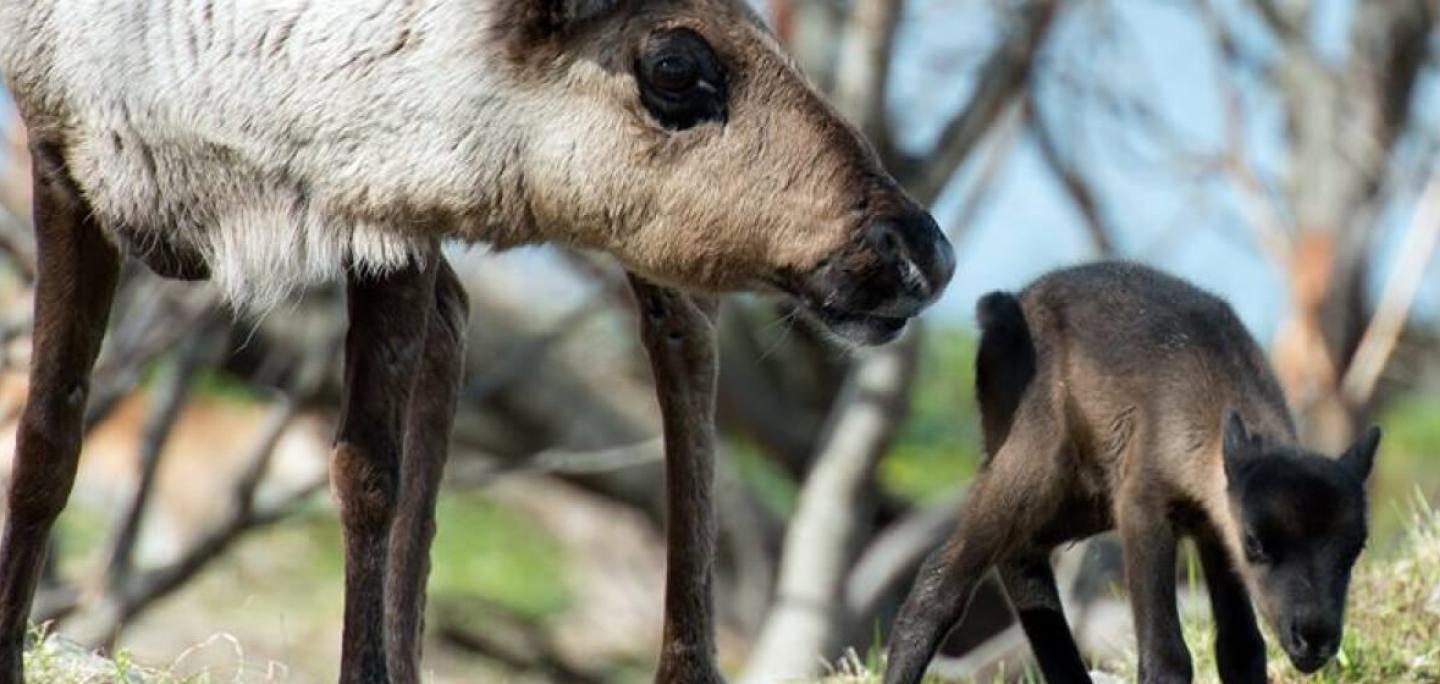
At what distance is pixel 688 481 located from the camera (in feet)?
31.1

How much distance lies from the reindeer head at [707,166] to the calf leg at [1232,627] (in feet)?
5.39

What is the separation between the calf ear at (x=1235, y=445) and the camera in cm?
846

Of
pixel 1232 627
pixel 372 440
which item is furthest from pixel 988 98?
pixel 372 440

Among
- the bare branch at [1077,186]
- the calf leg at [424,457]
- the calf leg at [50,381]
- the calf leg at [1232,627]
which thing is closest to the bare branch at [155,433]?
the bare branch at [1077,186]

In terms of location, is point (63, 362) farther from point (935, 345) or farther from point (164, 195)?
point (935, 345)

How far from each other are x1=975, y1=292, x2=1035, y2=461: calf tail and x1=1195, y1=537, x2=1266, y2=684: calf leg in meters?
0.71

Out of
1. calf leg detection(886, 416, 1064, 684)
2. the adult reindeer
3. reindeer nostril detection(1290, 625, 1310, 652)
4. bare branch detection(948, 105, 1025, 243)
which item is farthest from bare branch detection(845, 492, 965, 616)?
the adult reindeer

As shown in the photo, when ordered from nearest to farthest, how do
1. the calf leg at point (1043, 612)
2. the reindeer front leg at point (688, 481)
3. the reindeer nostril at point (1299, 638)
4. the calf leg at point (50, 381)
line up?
the reindeer nostril at point (1299, 638)
the calf leg at point (50, 381)
the calf leg at point (1043, 612)
the reindeer front leg at point (688, 481)

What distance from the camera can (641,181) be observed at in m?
7.77

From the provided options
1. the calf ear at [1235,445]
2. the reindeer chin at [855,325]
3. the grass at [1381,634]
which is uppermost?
the reindeer chin at [855,325]

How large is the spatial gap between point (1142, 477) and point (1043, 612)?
26.7 inches

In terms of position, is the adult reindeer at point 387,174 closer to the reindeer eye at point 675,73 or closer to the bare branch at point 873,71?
the reindeer eye at point 675,73

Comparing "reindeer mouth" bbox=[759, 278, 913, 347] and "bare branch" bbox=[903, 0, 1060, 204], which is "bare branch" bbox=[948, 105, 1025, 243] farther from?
"reindeer mouth" bbox=[759, 278, 913, 347]

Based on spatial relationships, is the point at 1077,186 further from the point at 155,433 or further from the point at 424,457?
the point at 424,457
